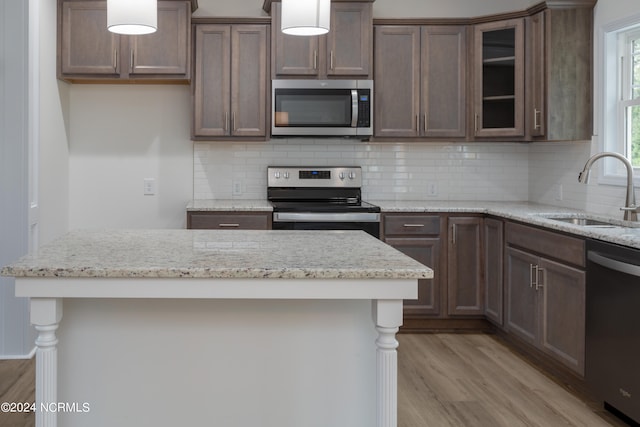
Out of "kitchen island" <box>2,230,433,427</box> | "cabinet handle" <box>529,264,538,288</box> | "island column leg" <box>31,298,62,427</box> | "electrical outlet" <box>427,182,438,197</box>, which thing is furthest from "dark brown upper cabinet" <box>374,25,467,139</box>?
"island column leg" <box>31,298,62,427</box>

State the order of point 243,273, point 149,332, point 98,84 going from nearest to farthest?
point 243,273
point 149,332
point 98,84

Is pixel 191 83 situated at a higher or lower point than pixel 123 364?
higher

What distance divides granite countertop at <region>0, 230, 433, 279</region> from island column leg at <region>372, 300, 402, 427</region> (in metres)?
0.15

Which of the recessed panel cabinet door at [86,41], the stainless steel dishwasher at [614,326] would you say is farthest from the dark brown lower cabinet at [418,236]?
Result: the recessed panel cabinet door at [86,41]

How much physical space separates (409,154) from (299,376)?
3175 millimetres

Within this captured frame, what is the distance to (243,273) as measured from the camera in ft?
6.87

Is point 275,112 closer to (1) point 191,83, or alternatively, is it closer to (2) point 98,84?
(1) point 191,83

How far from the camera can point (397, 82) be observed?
495 centimetres

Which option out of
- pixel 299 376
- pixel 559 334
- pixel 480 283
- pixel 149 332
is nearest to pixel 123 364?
pixel 149 332

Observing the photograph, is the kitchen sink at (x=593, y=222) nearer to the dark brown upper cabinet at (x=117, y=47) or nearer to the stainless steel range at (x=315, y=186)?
the stainless steel range at (x=315, y=186)

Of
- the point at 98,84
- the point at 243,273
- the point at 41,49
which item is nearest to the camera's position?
the point at 243,273

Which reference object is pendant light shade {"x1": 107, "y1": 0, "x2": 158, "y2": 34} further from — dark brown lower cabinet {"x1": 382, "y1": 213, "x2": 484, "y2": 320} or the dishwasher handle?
dark brown lower cabinet {"x1": 382, "y1": 213, "x2": 484, "y2": 320}

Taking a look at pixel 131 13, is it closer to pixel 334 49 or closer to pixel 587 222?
pixel 334 49

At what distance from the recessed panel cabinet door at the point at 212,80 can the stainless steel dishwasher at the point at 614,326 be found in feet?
8.78
